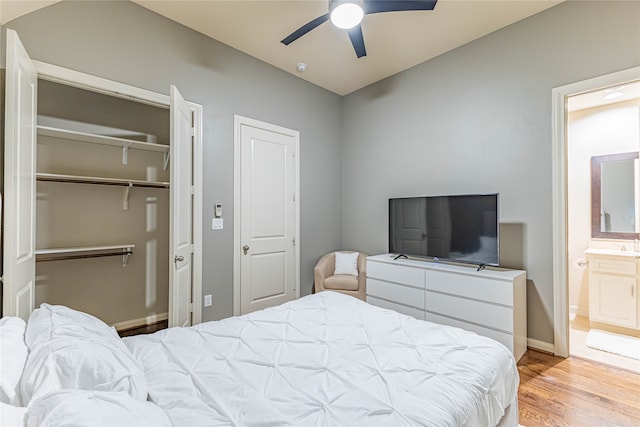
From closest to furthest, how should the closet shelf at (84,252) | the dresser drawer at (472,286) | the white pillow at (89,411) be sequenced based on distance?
the white pillow at (89,411), the dresser drawer at (472,286), the closet shelf at (84,252)

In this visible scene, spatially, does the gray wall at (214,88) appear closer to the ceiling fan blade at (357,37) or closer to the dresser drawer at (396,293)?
the dresser drawer at (396,293)

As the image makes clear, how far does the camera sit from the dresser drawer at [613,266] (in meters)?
3.09

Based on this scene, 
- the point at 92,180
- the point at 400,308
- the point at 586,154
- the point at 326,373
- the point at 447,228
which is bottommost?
the point at 400,308

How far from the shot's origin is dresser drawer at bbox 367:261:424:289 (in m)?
3.10

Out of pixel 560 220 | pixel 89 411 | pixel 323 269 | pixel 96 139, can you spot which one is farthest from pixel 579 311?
pixel 96 139

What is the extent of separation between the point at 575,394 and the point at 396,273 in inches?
64.1

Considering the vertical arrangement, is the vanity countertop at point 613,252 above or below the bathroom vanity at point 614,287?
above

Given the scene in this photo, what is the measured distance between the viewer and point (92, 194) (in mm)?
3125

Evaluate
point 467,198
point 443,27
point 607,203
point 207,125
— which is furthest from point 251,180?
point 607,203

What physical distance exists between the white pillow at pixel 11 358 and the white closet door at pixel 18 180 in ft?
2.04

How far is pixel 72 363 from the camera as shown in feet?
3.17

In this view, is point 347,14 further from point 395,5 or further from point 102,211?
point 102,211

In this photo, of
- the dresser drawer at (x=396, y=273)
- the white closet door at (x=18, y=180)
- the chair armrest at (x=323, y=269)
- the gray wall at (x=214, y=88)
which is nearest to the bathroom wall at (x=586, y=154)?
the dresser drawer at (x=396, y=273)

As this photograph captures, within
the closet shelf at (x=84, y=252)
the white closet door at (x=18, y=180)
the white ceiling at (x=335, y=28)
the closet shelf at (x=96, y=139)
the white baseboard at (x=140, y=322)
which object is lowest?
the white baseboard at (x=140, y=322)
